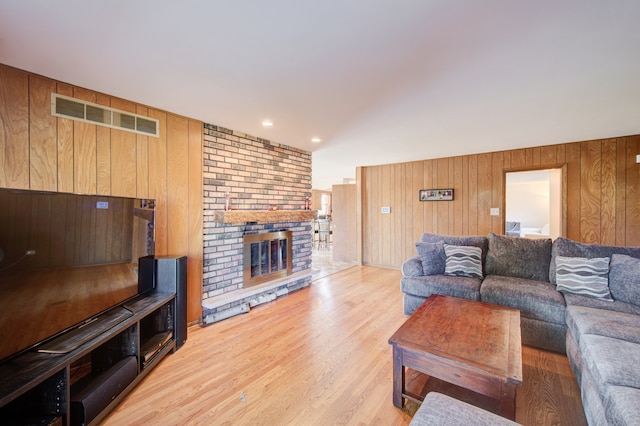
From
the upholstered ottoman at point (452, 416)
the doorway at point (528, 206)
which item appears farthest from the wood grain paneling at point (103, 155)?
the doorway at point (528, 206)

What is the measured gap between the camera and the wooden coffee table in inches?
54.8

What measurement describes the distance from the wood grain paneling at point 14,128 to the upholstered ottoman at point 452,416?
2935 millimetres

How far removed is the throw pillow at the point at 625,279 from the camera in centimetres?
218

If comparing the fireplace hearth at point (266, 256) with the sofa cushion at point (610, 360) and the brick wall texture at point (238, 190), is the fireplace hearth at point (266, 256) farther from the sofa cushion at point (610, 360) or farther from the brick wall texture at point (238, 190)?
the sofa cushion at point (610, 360)

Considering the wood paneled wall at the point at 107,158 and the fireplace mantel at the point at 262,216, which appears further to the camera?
the fireplace mantel at the point at 262,216

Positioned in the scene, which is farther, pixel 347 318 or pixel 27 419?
pixel 347 318

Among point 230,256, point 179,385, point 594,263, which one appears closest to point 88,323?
point 179,385

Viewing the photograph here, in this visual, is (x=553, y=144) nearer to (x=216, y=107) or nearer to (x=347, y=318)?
(x=347, y=318)

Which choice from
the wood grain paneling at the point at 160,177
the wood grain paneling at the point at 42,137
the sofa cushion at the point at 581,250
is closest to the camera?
the wood grain paneling at the point at 42,137

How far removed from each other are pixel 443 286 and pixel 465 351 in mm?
1361

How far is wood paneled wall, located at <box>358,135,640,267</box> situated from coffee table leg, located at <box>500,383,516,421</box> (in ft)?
12.8

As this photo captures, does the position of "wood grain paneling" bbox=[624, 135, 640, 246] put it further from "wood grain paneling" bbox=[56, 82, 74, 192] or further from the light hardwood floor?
"wood grain paneling" bbox=[56, 82, 74, 192]

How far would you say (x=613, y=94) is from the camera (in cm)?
238

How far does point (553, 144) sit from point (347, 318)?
422 centimetres
